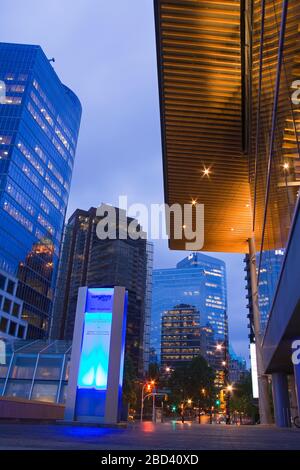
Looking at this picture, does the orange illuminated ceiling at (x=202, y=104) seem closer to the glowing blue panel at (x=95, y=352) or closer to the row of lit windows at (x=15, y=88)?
the glowing blue panel at (x=95, y=352)

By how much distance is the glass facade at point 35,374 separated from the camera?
2812 cm

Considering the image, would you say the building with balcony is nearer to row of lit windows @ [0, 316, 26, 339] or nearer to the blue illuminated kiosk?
the blue illuminated kiosk

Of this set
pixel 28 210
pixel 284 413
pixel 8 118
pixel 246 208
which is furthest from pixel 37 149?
pixel 284 413

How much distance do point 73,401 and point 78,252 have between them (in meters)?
128

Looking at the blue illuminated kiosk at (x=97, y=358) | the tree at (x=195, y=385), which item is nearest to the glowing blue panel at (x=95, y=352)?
the blue illuminated kiosk at (x=97, y=358)

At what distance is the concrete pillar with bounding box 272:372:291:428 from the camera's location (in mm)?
20422

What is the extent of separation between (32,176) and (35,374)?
209 feet

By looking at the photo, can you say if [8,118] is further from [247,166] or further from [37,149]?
[247,166]

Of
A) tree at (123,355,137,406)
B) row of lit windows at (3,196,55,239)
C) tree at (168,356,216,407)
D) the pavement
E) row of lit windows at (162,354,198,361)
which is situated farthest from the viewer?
row of lit windows at (162,354,198,361)

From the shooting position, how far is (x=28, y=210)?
8275 centimetres

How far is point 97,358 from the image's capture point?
1888 cm

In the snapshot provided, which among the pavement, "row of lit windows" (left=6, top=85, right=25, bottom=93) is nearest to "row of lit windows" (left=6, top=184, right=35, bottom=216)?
"row of lit windows" (left=6, top=85, right=25, bottom=93)

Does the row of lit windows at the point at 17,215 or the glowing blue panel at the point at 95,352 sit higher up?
the row of lit windows at the point at 17,215

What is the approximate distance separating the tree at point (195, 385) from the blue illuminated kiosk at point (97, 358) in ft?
253
